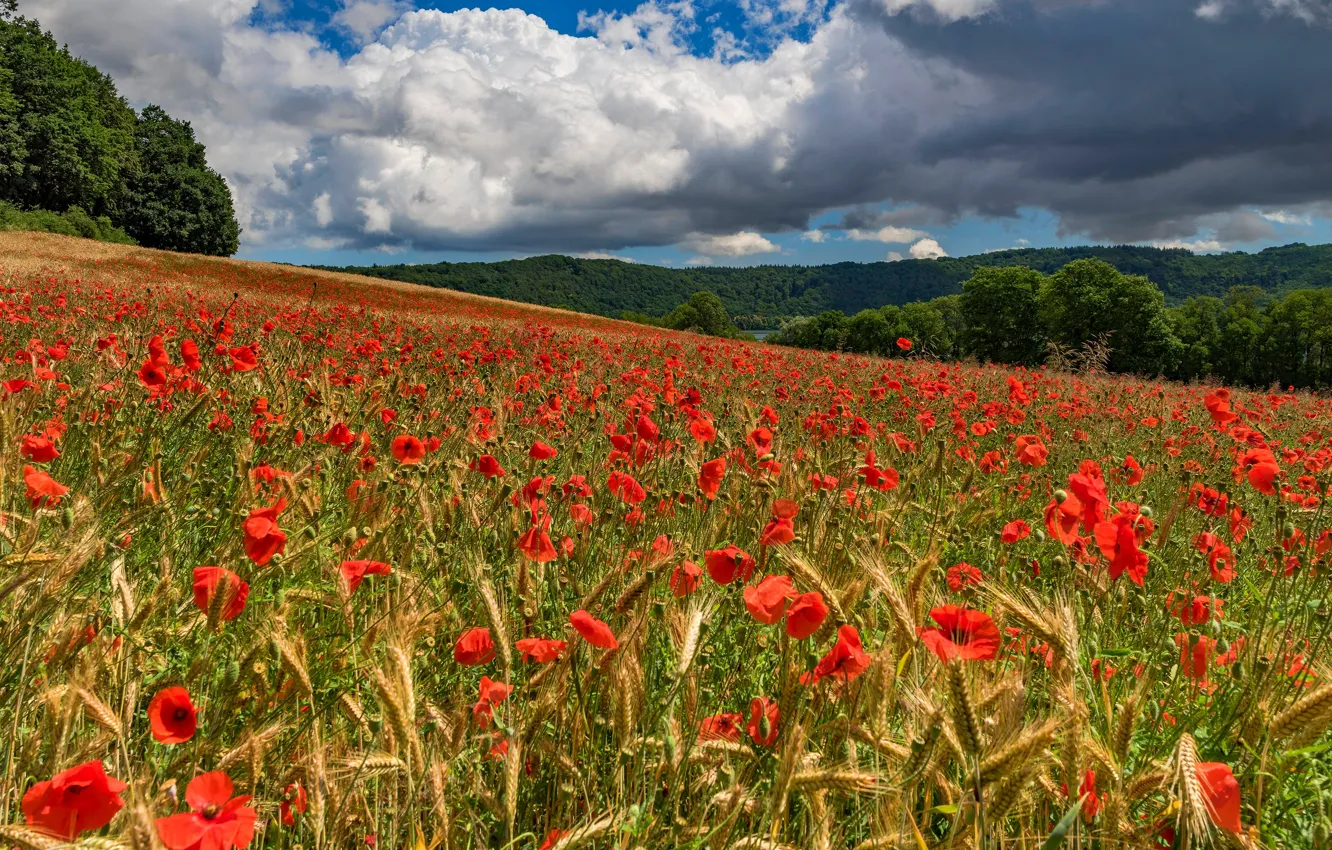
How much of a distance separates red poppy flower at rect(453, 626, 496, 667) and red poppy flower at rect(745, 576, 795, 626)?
68 centimetres

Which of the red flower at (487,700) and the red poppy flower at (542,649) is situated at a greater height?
the red poppy flower at (542,649)

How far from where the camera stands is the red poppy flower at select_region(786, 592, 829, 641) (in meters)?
1.47

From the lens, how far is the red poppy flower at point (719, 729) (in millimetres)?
1666

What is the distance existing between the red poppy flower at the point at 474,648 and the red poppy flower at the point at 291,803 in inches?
16.0

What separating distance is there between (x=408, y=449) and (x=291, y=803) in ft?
5.10

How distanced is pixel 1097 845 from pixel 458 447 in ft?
10.5

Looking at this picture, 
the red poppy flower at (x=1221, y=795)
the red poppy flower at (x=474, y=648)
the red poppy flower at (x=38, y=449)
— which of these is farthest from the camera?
the red poppy flower at (x=38, y=449)

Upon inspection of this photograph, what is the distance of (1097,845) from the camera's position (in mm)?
1545

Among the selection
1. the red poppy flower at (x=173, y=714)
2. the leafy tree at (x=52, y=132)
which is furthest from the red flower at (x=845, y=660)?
the leafy tree at (x=52, y=132)

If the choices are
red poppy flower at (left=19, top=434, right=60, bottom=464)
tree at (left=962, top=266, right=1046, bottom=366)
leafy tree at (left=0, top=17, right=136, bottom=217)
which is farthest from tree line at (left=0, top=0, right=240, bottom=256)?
tree at (left=962, top=266, right=1046, bottom=366)

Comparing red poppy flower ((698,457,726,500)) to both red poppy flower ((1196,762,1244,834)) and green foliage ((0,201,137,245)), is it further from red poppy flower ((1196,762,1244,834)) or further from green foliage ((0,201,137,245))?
green foliage ((0,201,137,245))

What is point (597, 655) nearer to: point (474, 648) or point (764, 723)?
point (474, 648)

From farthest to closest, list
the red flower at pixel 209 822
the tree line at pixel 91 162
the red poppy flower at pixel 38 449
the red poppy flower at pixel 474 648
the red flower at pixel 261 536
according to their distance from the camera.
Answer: the tree line at pixel 91 162
the red poppy flower at pixel 38 449
the red poppy flower at pixel 474 648
the red flower at pixel 261 536
the red flower at pixel 209 822

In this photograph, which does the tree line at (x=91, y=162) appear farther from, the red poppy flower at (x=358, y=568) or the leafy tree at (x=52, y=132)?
the red poppy flower at (x=358, y=568)
